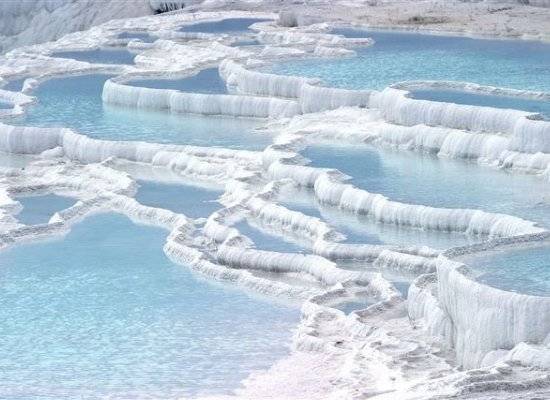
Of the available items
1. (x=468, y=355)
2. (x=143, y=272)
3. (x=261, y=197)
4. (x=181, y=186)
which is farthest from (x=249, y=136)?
(x=468, y=355)

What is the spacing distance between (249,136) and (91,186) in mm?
2584

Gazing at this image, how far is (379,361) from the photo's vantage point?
12477mm

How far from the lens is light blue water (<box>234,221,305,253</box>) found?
16156 millimetres

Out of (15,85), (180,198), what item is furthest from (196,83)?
(180,198)

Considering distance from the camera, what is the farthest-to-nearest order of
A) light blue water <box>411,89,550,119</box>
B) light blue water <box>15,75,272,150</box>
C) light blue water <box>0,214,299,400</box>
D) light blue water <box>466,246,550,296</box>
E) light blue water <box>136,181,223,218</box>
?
1. light blue water <box>15,75,272,150</box>
2. light blue water <box>411,89,550,119</box>
3. light blue water <box>136,181,223,218</box>
4. light blue water <box>0,214,299,400</box>
5. light blue water <box>466,246,550,296</box>

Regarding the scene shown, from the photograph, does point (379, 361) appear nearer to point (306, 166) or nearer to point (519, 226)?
point (519, 226)

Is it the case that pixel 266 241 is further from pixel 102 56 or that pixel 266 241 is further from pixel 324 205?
pixel 102 56

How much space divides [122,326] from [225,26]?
55.6 ft

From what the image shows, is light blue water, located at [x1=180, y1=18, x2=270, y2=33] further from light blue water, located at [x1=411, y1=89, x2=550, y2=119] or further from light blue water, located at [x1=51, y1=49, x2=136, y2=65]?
light blue water, located at [x1=411, y1=89, x2=550, y2=119]

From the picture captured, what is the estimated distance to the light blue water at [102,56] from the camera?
92.9 feet

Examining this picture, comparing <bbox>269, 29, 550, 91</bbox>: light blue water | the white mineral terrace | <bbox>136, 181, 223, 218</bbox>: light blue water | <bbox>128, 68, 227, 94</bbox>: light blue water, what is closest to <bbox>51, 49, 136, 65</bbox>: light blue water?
the white mineral terrace

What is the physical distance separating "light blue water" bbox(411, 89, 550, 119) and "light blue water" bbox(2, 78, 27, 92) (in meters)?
7.97

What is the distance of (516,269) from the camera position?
1265cm

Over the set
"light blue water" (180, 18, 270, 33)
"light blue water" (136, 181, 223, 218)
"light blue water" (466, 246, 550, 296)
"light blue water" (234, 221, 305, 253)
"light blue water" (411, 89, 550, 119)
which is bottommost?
"light blue water" (136, 181, 223, 218)
